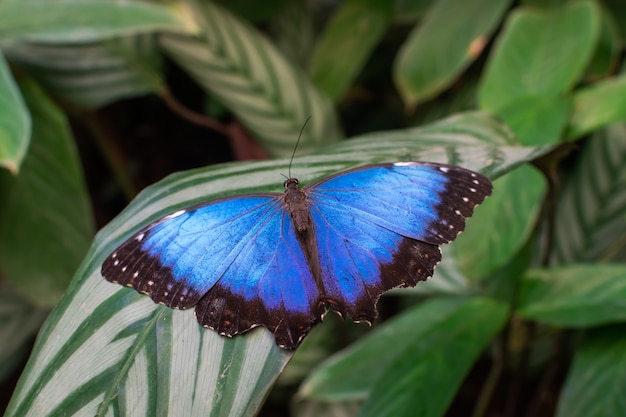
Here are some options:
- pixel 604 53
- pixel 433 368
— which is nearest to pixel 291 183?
pixel 433 368

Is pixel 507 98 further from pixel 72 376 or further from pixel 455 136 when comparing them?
pixel 72 376

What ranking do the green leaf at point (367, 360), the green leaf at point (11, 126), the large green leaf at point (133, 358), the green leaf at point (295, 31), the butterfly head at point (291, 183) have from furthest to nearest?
the green leaf at point (295, 31), the green leaf at point (367, 360), the green leaf at point (11, 126), the butterfly head at point (291, 183), the large green leaf at point (133, 358)

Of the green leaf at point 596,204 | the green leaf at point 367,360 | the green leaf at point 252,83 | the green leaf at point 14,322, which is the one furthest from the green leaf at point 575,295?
the green leaf at point 14,322

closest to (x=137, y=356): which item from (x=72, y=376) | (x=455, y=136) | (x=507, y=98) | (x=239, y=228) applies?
(x=72, y=376)

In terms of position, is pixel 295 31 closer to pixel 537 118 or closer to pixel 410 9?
pixel 410 9

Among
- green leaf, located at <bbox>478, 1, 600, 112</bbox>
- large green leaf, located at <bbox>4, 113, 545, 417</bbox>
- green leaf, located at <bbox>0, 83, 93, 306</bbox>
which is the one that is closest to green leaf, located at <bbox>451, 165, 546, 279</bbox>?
green leaf, located at <bbox>478, 1, 600, 112</bbox>

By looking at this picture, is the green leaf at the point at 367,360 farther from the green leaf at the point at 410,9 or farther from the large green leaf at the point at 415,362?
the green leaf at the point at 410,9
